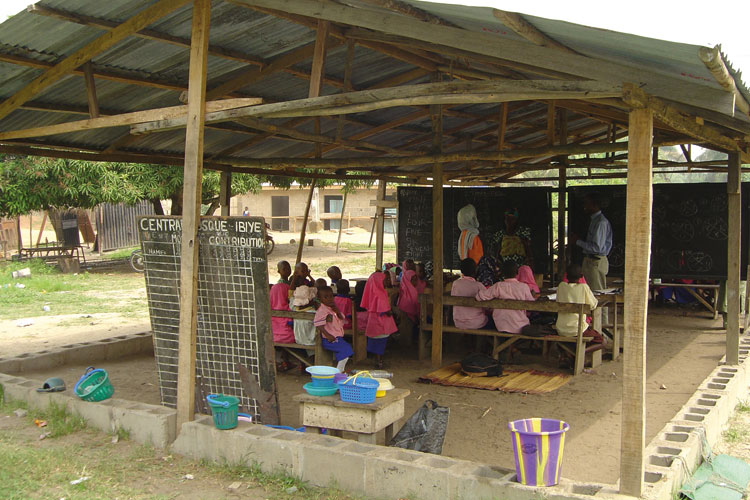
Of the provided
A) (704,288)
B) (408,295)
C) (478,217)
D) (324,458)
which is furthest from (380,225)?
(324,458)

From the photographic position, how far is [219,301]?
5852 mm

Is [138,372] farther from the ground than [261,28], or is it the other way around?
[261,28]

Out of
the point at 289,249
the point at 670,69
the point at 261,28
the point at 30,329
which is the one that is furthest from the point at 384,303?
the point at 289,249

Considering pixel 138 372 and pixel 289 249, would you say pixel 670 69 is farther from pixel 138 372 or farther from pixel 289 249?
pixel 289 249

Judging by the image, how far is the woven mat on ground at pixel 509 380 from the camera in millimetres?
7500

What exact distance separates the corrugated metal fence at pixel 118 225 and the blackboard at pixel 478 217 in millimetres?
17123

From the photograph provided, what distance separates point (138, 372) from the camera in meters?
8.69

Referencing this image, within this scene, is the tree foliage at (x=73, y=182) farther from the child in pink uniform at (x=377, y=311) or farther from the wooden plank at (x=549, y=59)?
the wooden plank at (x=549, y=59)

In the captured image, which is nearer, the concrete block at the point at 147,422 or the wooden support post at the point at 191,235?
the wooden support post at the point at 191,235

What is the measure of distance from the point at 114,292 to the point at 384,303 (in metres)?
10.8

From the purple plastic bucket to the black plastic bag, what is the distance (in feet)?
3.15

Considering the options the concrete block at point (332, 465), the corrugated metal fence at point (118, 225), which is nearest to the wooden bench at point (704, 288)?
the concrete block at point (332, 465)

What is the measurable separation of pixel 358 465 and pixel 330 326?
2.95 meters

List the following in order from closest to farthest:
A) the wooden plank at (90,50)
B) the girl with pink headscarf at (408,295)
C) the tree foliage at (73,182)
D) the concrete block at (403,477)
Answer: the concrete block at (403,477) < the wooden plank at (90,50) < the girl with pink headscarf at (408,295) < the tree foliage at (73,182)
